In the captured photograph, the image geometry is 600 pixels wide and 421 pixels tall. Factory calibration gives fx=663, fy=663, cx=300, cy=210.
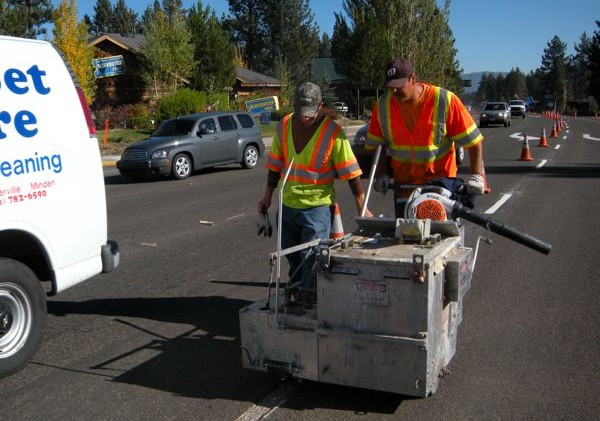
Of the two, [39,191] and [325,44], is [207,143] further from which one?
[325,44]

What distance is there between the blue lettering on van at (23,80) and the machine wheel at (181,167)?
12.2 metres

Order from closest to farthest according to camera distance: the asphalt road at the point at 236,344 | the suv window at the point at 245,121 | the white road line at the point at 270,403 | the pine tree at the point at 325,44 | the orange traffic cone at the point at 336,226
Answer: the white road line at the point at 270,403
the asphalt road at the point at 236,344
the orange traffic cone at the point at 336,226
the suv window at the point at 245,121
the pine tree at the point at 325,44

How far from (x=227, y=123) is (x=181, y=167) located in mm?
2260

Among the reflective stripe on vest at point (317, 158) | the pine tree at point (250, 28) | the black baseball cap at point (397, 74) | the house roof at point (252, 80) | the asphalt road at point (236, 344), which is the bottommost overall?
the asphalt road at point (236, 344)

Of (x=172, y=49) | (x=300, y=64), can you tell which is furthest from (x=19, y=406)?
(x=300, y=64)

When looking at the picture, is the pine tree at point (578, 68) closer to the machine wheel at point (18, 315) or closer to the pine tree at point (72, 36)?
the pine tree at point (72, 36)

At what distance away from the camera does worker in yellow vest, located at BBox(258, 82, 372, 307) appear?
463 cm

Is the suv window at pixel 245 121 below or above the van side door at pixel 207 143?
above

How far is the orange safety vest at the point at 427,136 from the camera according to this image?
4570 millimetres

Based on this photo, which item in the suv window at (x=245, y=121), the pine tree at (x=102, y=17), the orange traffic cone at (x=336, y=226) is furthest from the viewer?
the pine tree at (x=102, y=17)

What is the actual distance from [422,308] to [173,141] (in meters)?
14.2

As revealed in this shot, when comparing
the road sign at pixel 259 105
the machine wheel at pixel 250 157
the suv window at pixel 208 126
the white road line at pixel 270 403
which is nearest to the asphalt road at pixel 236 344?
the white road line at pixel 270 403

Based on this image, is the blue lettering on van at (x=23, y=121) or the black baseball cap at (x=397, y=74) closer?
the blue lettering on van at (x=23, y=121)

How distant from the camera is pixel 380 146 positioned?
4840mm
